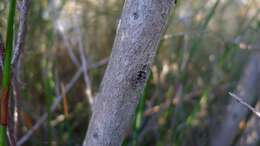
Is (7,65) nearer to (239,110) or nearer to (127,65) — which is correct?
(127,65)

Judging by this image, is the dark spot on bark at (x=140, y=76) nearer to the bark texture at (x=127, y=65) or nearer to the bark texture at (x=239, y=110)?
the bark texture at (x=127, y=65)

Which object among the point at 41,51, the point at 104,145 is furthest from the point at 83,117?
the point at 104,145

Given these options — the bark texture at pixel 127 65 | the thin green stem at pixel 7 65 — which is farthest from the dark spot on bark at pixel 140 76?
the thin green stem at pixel 7 65

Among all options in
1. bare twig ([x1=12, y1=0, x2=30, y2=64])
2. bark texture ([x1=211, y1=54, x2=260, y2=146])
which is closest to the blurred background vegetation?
bark texture ([x1=211, y1=54, x2=260, y2=146])

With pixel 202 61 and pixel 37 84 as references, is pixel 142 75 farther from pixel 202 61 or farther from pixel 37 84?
pixel 202 61

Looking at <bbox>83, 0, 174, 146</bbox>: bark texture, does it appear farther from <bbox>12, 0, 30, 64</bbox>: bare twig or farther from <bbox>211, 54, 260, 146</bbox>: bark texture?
<bbox>211, 54, 260, 146</bbox>: bark texture

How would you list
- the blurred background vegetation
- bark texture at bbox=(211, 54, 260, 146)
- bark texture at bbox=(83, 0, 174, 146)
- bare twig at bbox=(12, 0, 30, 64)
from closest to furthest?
bark texture at bbox=(83, 0, 174, 146) < bare twig at bbox=(12, 0, 30, 64) < bark texture at bbox=(211, 54, 260, 146) < the blurred background vegetation
